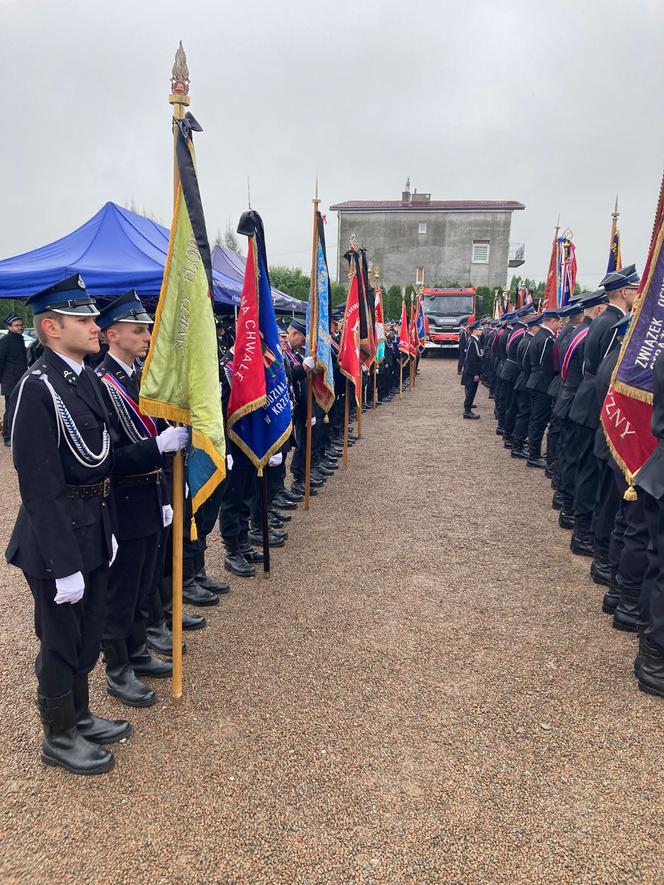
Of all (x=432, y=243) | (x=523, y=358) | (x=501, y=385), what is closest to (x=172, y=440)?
(x=523, y=358)

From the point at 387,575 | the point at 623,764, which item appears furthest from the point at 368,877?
the point at 387,575

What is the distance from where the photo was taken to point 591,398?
206 inches

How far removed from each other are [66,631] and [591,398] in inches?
184

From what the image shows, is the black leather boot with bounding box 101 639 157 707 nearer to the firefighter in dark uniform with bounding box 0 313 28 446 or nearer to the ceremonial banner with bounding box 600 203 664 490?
the ceremonial banner with bounding box 600 203 664 490

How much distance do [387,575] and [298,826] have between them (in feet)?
8.49

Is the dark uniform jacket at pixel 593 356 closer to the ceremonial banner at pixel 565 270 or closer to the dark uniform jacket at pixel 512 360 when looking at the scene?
the ceremonial banner at pixel 565 270

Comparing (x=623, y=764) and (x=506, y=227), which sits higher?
(x=506, y=227)

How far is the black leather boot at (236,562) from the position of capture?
4866mm

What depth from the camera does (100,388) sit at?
285cm

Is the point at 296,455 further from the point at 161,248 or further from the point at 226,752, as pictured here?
the point at 226,752

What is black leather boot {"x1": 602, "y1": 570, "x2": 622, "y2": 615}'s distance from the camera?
413 centimetres

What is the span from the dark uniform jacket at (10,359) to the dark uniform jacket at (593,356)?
8.81m

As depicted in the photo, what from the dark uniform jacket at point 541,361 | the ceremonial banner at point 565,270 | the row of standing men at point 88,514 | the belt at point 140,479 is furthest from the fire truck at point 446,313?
the belt at point 140,479

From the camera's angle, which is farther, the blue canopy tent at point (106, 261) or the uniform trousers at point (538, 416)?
the uniform trousers at point (538, 416)
